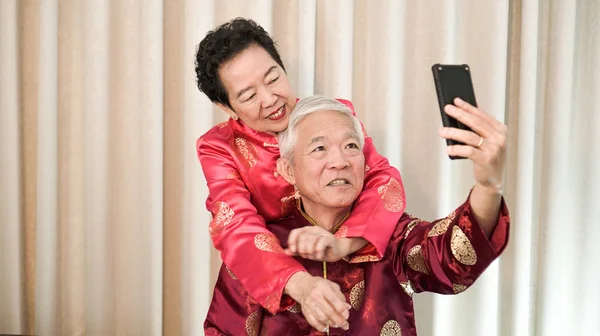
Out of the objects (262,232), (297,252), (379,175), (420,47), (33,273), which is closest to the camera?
(297,252)

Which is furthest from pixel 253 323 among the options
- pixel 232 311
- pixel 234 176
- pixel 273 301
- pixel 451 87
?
pixel 451 87

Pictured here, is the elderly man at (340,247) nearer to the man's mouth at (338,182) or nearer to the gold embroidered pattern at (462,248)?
the man's mouth at (338,182)

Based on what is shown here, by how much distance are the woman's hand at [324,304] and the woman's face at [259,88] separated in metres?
0.52

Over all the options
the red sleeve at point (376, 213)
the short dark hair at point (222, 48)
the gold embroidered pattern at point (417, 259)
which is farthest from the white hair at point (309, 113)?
the gold embroidered pattern at point (417, 259)

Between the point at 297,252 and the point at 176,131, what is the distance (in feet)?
3.59

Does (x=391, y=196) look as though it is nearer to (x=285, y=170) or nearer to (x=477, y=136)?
(x=285, y=170)

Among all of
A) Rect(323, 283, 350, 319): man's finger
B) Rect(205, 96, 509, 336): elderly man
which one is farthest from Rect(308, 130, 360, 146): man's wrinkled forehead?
Rect(323, 283, 350, 319): man's finger

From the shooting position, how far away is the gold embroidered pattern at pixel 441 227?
4.70 ft

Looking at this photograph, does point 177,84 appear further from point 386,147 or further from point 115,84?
point 386,147

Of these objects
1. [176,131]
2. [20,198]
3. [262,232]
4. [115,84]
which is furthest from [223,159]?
[20,198]

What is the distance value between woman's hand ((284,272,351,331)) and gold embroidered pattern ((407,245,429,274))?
0.29 meters

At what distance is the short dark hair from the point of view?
1.73m

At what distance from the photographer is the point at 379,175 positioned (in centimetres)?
171

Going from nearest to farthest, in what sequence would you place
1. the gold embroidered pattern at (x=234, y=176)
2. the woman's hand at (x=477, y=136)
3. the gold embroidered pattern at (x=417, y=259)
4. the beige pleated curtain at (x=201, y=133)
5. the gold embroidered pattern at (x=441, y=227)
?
the woman's hand at (x=477, y=136)
the gold embroidered pattern at (x=441, y=227)
the gold embroidered pattern at (x=417, y=259)
the gold embroidered pattern at (x=234, y=176)
the beige pleated curtain at (x=201, y=133)
